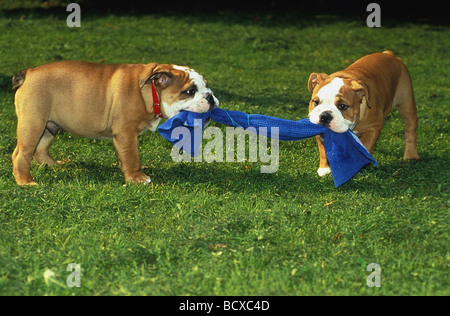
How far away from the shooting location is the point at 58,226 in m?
5.39

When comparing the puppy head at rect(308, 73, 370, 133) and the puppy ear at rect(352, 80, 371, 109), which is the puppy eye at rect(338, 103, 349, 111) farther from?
the puppy ear at rect(352, 80, 371, 109)

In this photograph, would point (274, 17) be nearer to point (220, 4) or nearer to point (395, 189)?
point (220, 4)

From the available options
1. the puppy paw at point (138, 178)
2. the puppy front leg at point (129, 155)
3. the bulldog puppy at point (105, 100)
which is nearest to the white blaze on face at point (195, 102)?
the bulldog puppy at point (105, 100)

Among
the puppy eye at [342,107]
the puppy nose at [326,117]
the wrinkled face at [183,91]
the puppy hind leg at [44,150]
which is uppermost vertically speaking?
the wrinkled face at [183,91]

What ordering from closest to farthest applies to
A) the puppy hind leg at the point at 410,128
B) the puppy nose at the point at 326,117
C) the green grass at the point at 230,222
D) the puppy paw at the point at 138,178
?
1. the green grass at the point at 230,222
2. the puppy nose at the point at 326,117
3. the puppy paw at the point at 138,178
4. the puppy hind leg at the point at 410,128

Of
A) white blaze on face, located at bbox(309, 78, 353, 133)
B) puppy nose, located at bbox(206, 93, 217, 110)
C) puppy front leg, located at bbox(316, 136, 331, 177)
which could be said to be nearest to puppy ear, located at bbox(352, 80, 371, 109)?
white blaze on face, located at bbox(309, 78, 353, 133)

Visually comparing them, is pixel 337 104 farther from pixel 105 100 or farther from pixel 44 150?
pixel 44 150

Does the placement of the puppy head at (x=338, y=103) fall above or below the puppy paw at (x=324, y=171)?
above

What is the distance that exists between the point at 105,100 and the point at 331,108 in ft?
7.74

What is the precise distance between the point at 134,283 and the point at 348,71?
3.80 m

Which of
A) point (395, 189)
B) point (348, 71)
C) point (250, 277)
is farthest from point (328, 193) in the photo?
point (250, 277)

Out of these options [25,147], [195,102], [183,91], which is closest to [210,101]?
[195,102]

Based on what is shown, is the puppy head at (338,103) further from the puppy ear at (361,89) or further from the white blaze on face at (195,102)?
the white blaze on face at (195,102)

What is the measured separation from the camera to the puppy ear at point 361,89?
634 cm
